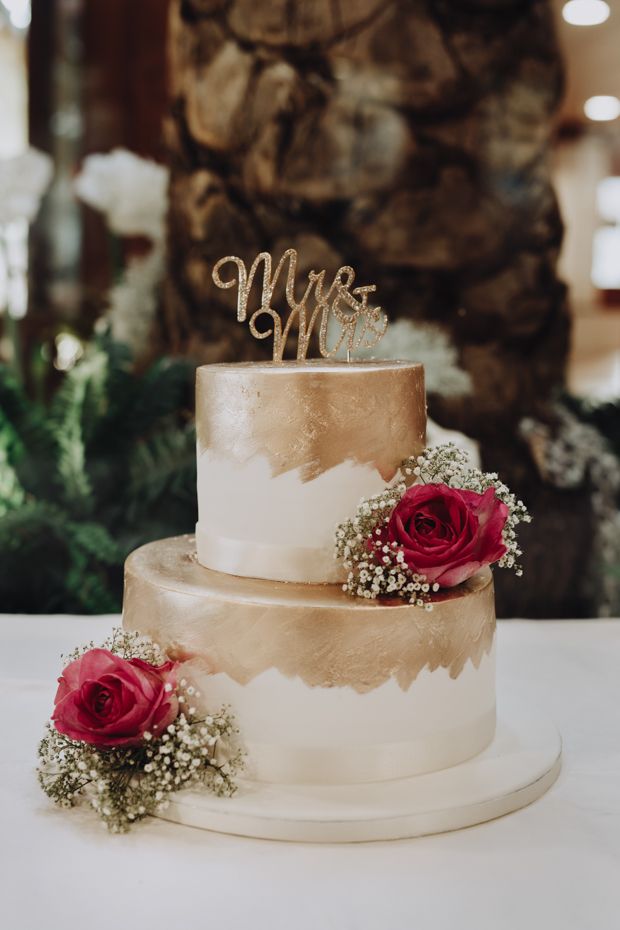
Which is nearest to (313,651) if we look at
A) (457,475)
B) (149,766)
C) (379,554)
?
(379,554)

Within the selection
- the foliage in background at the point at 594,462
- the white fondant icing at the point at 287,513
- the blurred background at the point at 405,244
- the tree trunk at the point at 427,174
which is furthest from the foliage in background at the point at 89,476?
the white fondant icing at the point at 287,513

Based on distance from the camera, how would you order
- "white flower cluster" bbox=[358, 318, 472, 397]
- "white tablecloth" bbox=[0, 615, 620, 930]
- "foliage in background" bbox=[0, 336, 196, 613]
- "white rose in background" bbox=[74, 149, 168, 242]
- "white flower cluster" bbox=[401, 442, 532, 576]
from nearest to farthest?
"white tablecloth" bbox=[0, 615, 620, 930]
"white flower cluster" bbox=[401, 442, 532, 576]
"foliage in background" bbox=[0, 336, 196, 613]
"white flower cluster" bbox=[358, 318, 472, 397]
"white rose in background" bbox=[74, 149, 168, 242]

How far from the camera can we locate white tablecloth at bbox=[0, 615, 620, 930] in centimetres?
138

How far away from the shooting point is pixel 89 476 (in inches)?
149

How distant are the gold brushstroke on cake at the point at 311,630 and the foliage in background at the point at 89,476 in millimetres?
1826

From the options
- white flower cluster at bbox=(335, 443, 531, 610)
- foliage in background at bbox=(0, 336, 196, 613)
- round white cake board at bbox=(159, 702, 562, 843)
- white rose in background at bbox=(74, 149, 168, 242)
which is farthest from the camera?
white rose in background at bbox=(74, 149, 168, 242)

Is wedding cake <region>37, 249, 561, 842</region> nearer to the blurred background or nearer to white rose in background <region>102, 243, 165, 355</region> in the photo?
the blurred background

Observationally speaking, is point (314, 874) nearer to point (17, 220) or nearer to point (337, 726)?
point (337, 726)

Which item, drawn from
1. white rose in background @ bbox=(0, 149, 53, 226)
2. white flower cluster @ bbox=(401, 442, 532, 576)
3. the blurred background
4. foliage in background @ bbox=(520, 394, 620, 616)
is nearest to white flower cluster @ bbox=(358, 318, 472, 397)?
the blurred background

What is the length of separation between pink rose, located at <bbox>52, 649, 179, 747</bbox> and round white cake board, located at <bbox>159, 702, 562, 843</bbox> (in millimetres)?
129

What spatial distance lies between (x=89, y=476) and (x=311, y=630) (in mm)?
2295

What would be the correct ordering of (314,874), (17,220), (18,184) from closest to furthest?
(314,874) < (18,184) < (17,220)

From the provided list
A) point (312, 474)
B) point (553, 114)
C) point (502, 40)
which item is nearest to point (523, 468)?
point (553, 114)

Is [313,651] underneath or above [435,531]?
underneath
